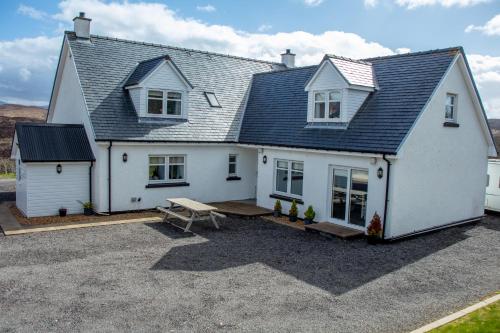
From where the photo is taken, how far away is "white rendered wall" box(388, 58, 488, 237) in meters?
13.9

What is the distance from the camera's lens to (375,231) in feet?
44.1

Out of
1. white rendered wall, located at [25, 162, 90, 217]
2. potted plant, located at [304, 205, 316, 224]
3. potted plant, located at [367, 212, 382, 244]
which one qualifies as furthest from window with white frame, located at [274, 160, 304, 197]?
white rendered wall, located at [25, 162, 90, 217]

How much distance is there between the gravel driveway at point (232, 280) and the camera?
7891 mm

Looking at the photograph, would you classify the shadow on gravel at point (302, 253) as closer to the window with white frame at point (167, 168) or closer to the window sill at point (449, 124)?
the window with white frame at point (167, 168)

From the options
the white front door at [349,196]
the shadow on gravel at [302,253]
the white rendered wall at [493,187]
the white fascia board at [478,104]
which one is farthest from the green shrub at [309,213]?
the white rendered wall at [493,187]

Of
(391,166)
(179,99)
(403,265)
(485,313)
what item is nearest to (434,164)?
(391,166)

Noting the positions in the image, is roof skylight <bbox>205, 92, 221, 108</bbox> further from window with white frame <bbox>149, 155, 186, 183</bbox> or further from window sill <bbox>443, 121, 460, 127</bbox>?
window sill <bbox>443, 121, 460, 127</bbox>

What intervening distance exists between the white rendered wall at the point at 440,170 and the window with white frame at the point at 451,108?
165 millimetres

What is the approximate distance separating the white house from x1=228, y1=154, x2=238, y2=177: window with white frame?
0.05 meters

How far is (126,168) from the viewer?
1689 centimetres

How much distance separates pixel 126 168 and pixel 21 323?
9.83 meters

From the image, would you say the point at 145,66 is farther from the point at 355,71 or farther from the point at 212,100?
the point at 355,71

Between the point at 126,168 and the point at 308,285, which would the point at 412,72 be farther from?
the point at 126,168

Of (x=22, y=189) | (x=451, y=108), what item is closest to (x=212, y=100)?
(x=22, y=189)
